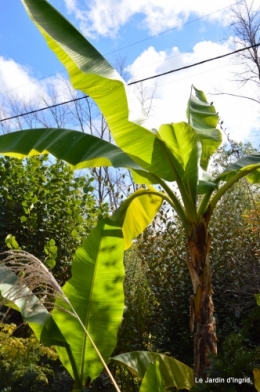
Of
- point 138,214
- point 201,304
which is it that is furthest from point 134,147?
point 201,304

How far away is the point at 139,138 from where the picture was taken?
12.3 feet

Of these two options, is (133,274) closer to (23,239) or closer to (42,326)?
(23,239)

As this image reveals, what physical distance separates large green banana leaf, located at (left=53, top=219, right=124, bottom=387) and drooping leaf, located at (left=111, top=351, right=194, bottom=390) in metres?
0.21

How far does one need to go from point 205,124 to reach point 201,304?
215cm

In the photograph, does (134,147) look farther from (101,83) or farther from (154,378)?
(154,378)

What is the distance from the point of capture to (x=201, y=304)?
11.7ft

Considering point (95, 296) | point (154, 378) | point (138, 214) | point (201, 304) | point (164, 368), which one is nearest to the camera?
point (154, 378)

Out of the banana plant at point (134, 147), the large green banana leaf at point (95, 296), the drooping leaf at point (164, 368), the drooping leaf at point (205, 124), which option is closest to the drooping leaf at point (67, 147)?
the banana plant at point (134, 147)

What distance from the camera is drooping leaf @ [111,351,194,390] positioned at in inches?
152

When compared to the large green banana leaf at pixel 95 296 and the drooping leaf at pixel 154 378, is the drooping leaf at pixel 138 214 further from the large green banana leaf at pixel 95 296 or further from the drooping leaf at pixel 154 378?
the drooping leaf at pixel 154 378

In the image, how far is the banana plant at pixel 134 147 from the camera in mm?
3568

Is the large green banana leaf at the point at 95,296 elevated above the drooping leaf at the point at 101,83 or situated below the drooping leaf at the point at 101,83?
below

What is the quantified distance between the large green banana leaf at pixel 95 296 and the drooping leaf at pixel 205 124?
4.65 feet

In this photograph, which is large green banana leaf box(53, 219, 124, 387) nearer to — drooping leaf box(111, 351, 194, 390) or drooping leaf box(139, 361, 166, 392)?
drooping leaf box(111, 351, 194, 390)
